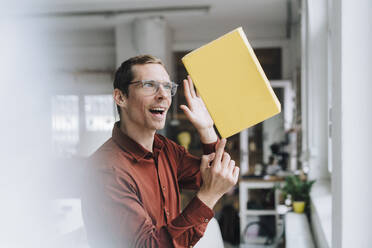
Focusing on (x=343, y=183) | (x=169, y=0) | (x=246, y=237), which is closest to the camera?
(x=343, y=183)

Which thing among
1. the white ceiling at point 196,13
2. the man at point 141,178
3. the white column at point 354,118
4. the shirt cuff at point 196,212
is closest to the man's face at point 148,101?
the man at point 141,178

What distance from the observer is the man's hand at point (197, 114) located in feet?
1.99

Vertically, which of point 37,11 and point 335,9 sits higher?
point 335,9

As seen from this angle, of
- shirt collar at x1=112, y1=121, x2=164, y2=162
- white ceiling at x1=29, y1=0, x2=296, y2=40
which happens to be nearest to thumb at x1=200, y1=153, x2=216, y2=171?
shirt collar at x1=112, y1=121, x2=164, y2=162

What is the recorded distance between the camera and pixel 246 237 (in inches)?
107

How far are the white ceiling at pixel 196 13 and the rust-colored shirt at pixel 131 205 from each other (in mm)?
2417

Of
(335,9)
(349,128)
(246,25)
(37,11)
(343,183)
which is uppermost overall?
(246,25)

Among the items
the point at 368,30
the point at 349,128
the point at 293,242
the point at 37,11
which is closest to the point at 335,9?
the point at 368,30

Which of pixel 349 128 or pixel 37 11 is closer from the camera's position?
pixel 37 11

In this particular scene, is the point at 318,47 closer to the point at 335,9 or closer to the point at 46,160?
the point at 335,9

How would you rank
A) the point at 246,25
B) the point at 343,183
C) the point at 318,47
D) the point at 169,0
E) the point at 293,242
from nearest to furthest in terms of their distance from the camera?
1. the point at 343,183
2. the point at 293,242
3. the point at 318,47
4. the point at 169,0
5. the point at 246,25

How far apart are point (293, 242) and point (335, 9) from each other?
106cm

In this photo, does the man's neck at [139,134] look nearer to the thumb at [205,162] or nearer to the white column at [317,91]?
the thumb at [205,162]

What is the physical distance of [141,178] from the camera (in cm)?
60
